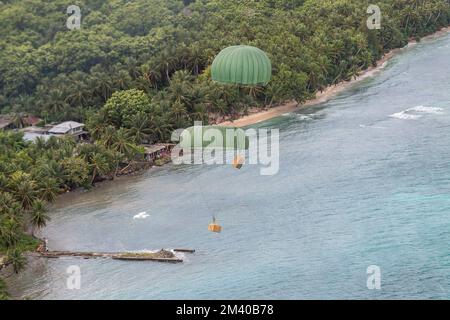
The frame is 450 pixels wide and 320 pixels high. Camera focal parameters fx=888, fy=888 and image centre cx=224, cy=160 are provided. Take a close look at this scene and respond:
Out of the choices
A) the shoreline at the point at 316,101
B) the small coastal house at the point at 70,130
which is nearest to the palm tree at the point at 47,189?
the small coastal house at the point at 70,130

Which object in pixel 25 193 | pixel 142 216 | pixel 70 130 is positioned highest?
pixel 25 193

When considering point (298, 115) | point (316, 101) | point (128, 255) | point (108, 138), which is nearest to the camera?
point (128, 255)

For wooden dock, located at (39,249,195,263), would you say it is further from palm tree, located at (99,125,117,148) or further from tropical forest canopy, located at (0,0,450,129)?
tropical forest canopy, located at (0,0,450,129)

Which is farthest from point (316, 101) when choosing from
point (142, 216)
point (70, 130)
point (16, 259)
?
point (16, 259)

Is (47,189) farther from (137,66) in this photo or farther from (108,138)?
(137,66)
